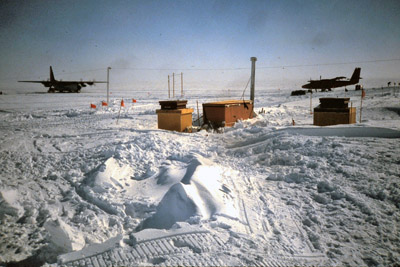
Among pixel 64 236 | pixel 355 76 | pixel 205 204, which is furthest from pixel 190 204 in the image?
pixel 355 76

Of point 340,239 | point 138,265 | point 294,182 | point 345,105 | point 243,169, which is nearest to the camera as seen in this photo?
point 138,265

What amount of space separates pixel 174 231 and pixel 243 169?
2.72m

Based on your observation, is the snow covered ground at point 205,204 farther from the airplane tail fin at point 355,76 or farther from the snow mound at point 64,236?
the airplane tail fin at point 355,76

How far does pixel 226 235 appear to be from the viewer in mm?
2672

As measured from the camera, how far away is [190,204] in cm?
320

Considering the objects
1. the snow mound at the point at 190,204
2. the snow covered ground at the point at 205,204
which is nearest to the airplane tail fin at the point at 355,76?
the snow covered ground at the point at 205,204

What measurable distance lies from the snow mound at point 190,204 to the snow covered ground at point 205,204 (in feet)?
0.06

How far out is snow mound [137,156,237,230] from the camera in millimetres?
3072

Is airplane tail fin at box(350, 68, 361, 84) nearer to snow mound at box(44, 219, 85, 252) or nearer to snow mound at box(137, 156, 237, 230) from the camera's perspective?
snow mound at box(137, 156, 237, 230)

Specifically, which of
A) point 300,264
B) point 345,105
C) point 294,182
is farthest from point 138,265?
point 345,105

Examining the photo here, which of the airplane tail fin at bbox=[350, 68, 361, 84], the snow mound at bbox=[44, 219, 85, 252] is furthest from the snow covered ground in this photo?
the airplane tail fin at bbox=[350, 68, 361, 84]

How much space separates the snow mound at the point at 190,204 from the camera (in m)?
3.07

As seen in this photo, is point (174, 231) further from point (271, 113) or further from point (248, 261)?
point (271, 113)

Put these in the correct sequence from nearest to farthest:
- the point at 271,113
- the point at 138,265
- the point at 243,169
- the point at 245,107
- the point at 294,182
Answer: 1. the point at 138,265
2. the point at 294,182
3. the point at 243,169
4. the point at 245,107
5. the point at 271,113
